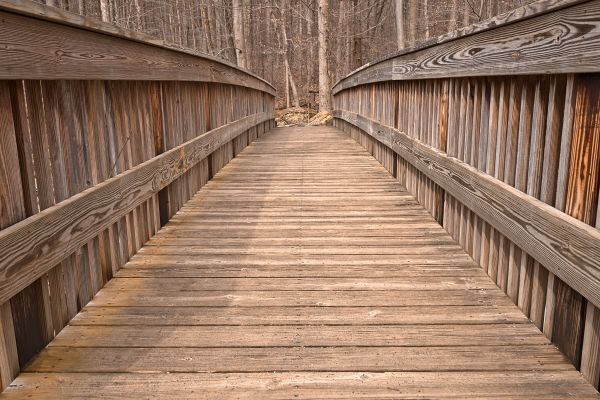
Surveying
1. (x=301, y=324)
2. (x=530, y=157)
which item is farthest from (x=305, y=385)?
(x=530, y=157)

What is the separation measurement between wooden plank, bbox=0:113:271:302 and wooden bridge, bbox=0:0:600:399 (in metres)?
0.01

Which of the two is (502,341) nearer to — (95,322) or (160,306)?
(160,306)

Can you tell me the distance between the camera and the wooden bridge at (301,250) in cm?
229

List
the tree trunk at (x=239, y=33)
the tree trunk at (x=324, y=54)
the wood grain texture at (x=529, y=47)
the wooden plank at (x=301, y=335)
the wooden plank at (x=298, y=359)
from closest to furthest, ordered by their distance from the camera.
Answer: the wood grain texture at (x=529, y=47), the wooden plank at (x=298, y=359), the wooden plank at (x=301, y=335), the tree trunk at (x=239, y=33), the tree trunk at (x=324, y=54)

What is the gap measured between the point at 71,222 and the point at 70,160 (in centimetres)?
34

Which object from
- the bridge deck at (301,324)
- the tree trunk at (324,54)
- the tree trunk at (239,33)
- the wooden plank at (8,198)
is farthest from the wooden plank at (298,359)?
the tree trunk at (324,54)

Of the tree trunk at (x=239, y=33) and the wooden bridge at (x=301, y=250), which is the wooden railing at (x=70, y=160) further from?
the tree trunk at (x=239, y=33)

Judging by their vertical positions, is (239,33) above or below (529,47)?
above

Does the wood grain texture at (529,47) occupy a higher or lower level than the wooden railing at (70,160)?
higher

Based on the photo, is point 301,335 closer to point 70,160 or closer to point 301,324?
point 301,324

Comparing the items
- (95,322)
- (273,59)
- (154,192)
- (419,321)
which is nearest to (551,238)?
(419,321)

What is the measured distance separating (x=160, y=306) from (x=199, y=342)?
1.72ft

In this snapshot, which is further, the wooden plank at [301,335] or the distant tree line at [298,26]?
the distant tree line at [298,26]

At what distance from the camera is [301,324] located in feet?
9.34
